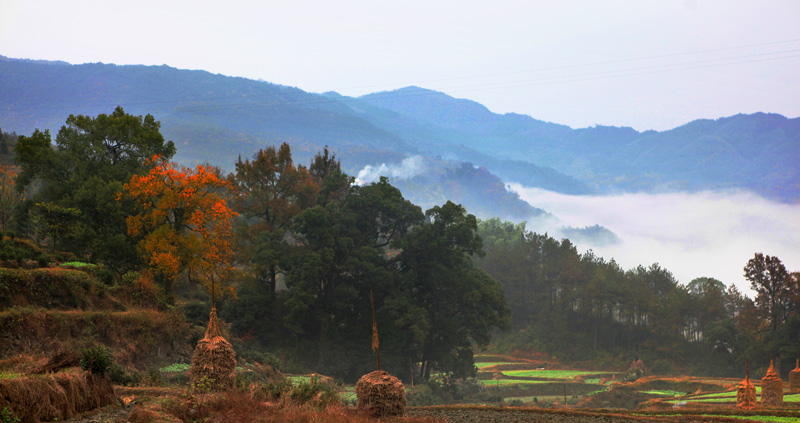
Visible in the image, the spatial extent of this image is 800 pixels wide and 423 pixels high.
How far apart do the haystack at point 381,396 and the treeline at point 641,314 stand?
1833 inches

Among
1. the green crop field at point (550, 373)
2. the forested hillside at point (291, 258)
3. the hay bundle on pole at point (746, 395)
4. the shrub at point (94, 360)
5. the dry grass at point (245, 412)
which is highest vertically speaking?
the forested hillside at point (291, 258)

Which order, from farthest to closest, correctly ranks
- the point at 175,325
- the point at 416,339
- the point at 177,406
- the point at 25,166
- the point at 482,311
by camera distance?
the point at 482,311 → the point at 416,339 → the point at 25,166 → the point at 175,325 → the point at 177,406

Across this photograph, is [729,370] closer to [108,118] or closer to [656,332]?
[656,332]

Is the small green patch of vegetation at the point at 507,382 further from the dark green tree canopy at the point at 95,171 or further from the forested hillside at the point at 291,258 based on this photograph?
the dark green tree canopy at the point at 95,171

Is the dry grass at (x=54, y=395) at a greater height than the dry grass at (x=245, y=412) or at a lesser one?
greater

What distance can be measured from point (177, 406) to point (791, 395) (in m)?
34.6

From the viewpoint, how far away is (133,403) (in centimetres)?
1711

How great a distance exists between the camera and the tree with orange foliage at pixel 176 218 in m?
34.2

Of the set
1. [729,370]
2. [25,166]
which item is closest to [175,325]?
[25,166]

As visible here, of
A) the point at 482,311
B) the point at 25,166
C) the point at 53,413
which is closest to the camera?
the point at 53,413

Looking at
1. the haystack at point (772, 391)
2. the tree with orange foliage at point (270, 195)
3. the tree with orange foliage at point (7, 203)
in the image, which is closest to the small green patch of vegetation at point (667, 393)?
the haystack at point (772, 391)

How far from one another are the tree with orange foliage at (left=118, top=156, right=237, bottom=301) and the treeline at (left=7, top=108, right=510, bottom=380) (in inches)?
3.1

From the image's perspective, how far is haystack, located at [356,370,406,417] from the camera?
19.8 m

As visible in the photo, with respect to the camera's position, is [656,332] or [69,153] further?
[656,332]
